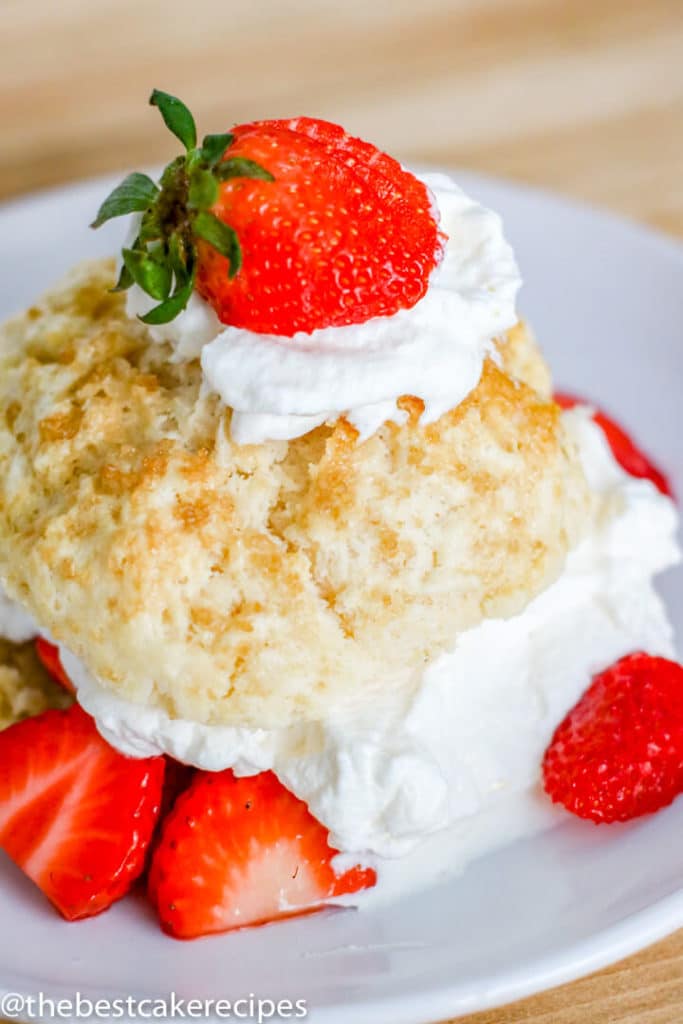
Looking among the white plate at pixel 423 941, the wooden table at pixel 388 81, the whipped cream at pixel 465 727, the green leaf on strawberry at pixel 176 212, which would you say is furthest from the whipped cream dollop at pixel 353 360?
the wooden table at pixel 388 81

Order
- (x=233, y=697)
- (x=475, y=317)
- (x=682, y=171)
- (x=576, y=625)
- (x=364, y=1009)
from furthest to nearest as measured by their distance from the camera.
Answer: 1. (x=682, y=171)
2. (x=576, y=625)
3. (x=475, y=317)
4. (x=233, y=697)
5. (x=364, y=1009)

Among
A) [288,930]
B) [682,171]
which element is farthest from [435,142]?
[288,930]

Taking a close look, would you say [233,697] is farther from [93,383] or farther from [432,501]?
[93,383]

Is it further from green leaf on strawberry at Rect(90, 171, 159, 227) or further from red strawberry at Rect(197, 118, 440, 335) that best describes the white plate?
green leaf on strawberry at Rect(90, 171, 159, 227)

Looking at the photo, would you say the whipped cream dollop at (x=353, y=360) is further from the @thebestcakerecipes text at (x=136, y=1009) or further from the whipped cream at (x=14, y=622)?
the @thebestcakerecipes text at (x=136, y=1009)

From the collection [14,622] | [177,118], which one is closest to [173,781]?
[14,622]

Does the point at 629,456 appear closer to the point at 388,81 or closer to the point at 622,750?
the point at 622,750
